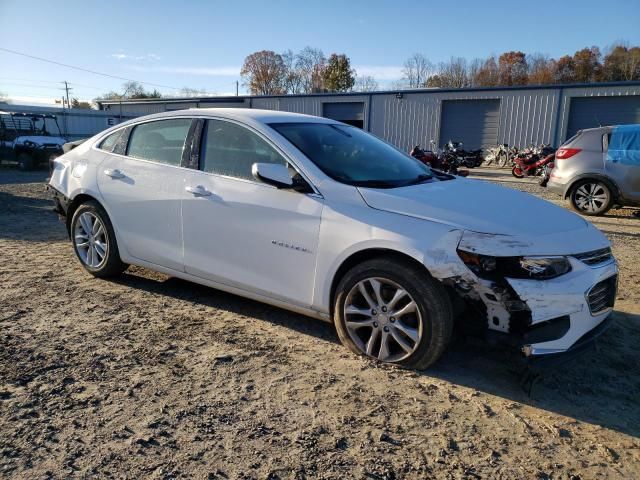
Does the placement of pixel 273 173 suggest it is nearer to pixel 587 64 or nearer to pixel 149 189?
pixel 149 189

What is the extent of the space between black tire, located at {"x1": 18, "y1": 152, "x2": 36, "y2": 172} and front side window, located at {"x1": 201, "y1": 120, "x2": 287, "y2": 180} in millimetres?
17241

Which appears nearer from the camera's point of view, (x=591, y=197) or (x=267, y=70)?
(x=591, y=197)

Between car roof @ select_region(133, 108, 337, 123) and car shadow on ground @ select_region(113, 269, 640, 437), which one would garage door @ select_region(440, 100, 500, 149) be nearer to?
car shadow on ground @ select_region(113, 269, 640, 437)

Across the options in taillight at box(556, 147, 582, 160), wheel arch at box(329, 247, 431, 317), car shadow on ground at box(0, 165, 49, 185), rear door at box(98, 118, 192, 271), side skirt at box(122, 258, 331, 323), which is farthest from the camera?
car shadow on ground at box(0, 165, 49, 185)

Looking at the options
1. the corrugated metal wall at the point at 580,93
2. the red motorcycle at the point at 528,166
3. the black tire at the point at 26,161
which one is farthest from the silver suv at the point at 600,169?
the corrugated metal wall at the point at 580,93

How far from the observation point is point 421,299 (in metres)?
3.04

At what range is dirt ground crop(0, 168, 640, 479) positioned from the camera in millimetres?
2385

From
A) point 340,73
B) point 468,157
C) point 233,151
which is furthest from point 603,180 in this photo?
point 340,73

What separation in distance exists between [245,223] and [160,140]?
1351 mm

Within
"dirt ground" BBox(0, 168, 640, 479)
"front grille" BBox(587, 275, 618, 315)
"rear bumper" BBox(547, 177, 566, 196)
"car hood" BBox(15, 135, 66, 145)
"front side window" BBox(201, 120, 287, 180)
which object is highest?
"front side window" BBox(201, 120, 287, 180)

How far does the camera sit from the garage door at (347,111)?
31031mm

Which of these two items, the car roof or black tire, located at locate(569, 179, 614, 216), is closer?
the car roof

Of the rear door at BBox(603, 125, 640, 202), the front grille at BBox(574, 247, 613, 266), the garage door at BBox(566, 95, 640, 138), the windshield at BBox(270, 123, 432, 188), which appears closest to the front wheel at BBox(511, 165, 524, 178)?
the garage door at BBox(566, 95, 640, 138)

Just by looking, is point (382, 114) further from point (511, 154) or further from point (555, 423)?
point (555, 423)
